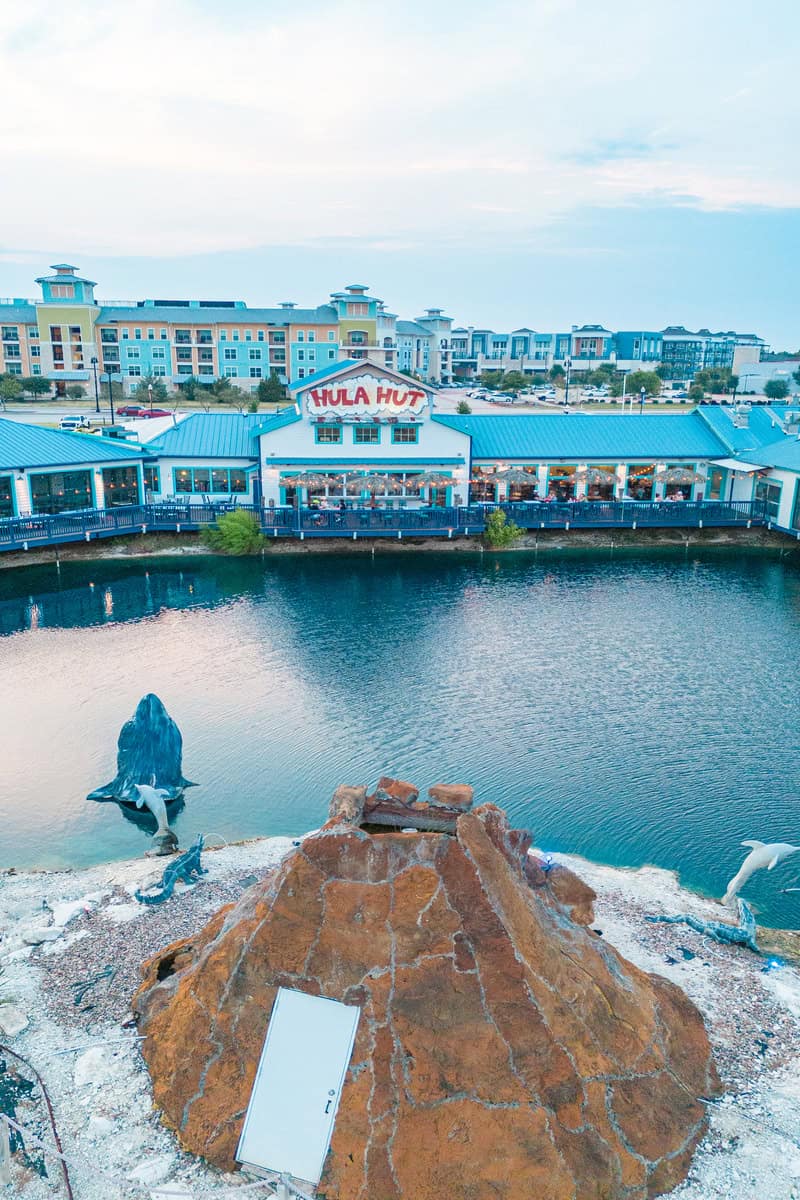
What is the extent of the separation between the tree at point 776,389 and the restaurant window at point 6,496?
323ft

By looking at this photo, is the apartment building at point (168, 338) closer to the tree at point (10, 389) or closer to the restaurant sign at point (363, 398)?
the tree at point (10, 389)

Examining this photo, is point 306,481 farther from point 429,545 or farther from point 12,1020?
point 12,1020

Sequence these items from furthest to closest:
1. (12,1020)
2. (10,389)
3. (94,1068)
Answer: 1. (10,389)
2. (12,1020)
3. (94,1068)

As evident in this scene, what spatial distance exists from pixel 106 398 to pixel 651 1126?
10507 centimetres

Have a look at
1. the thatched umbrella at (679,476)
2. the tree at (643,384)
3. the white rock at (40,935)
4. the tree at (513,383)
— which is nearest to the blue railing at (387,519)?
the thatched umbrella at (679,476)

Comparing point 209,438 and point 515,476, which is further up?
point 209,438

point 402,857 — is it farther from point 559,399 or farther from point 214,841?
point 559,399

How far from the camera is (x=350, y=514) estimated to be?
49.5 meters

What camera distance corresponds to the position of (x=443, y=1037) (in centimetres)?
1105

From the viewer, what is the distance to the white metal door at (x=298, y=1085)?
1083cm

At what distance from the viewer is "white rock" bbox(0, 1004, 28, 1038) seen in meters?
13.5

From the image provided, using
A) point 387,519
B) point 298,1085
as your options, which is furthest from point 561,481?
point 298,1085

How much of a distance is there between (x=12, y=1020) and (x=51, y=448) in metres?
38.8

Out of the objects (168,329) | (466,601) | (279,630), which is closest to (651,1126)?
(279,630)
